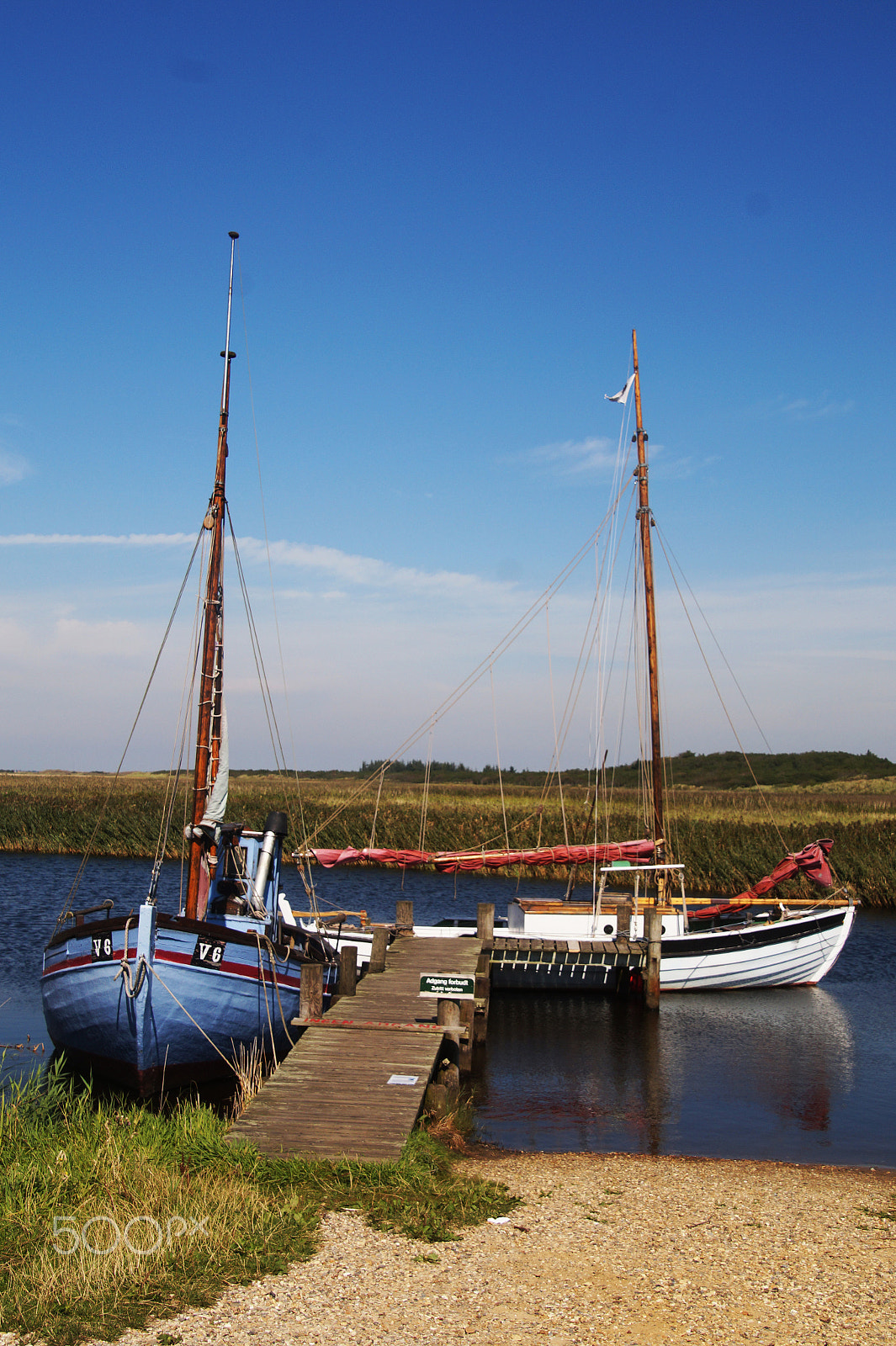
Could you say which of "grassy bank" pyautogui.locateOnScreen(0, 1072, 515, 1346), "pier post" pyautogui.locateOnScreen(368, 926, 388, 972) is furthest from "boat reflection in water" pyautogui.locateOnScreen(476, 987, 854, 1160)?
"grassy bank" pyautogui.locateOnScreen(0, 1072, 515, 1346)

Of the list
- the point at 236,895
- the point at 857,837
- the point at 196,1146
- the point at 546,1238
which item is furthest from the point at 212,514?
the point at 857,837

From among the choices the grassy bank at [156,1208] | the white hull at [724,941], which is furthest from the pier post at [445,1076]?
the white hull at [724,941]

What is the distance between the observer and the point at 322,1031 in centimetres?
1525

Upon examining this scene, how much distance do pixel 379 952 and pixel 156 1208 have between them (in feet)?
36.6

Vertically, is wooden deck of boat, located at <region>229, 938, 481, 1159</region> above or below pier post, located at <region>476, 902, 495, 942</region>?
below

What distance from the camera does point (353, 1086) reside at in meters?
13.0

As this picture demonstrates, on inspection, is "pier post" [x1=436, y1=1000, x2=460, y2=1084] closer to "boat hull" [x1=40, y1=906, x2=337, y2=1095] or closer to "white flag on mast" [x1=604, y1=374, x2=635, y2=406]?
"boat hull" [x1=40, y1=906, x2=337, y2=1095]

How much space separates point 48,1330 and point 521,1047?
14.9 m

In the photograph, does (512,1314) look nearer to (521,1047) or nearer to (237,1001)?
(237,1001)

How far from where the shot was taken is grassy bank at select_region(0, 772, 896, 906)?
40.0 m

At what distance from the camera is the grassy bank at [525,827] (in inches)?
1575

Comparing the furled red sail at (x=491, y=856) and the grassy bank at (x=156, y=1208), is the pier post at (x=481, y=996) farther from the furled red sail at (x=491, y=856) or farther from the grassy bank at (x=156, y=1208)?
the grassy bank at (x=156, y=1208)

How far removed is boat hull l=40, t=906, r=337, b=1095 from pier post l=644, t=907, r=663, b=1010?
10961 mm

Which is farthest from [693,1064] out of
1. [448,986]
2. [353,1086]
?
[353,1086]
